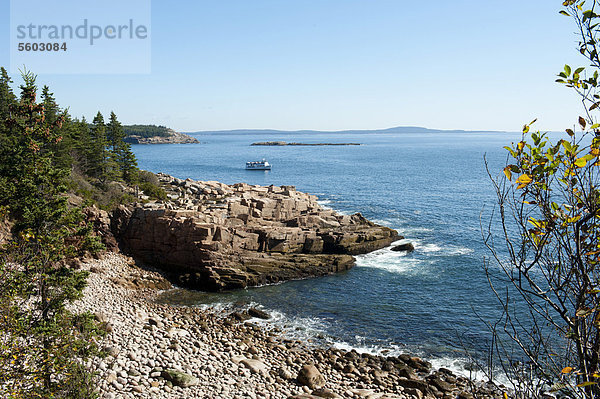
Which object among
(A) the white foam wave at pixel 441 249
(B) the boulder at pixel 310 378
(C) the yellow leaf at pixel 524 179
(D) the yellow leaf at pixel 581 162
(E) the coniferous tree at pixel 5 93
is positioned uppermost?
(E) the coniferous tree at pixel 5 93

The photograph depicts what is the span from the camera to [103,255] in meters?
37.1

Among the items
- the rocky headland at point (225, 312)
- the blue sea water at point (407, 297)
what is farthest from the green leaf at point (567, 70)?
the blue sea water at point (407, 297)

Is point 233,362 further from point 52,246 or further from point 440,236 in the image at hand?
point 440,236

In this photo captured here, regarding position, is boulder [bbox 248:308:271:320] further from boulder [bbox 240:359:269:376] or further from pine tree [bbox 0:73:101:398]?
pine tree [bbox 0:73:101:398]

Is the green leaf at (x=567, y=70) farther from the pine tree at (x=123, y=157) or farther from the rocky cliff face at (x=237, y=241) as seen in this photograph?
the pine tree at (x=123, y=157)

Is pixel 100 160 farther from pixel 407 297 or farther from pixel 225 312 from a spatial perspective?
→ pixel 407 297

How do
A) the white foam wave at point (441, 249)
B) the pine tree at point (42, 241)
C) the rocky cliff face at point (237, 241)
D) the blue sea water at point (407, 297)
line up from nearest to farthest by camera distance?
the pine tree at point (42, 241) < the blue sea water at point (407, 297) < the rocky cliff face at point (237, 241) < the white foam wave at point (441, 249)

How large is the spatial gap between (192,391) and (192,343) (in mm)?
5381

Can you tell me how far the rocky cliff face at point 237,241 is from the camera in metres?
36.5

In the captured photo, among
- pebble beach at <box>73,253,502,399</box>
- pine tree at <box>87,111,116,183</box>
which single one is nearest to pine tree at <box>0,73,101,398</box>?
pebble beach at <box>73,253,502,399</box>

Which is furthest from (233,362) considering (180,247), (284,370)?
(180,247)

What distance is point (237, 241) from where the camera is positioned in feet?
127

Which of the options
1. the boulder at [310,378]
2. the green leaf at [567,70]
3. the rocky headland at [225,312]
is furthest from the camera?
the boulder at [310,378]

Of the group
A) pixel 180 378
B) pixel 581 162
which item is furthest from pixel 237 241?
pixel 581 162
